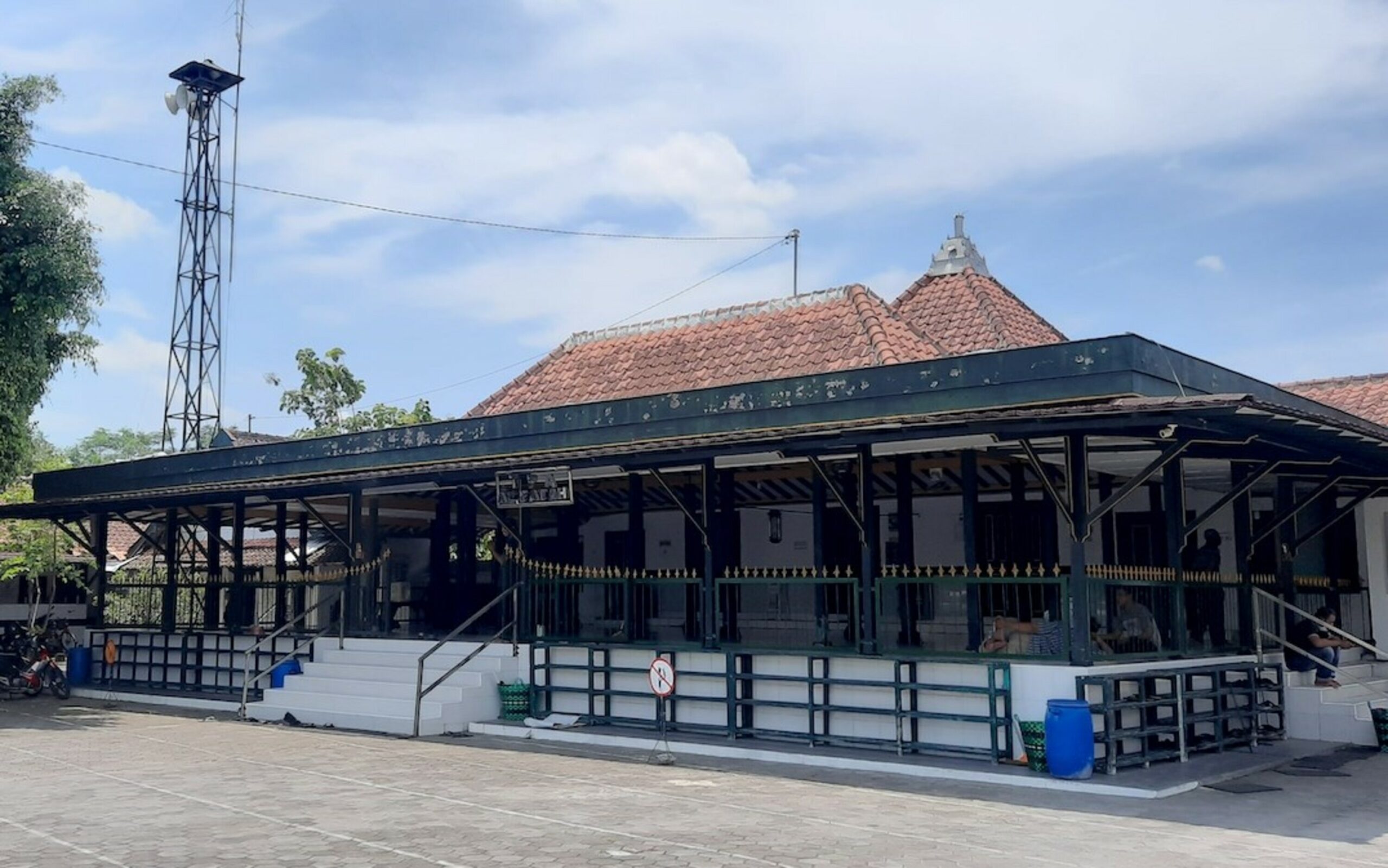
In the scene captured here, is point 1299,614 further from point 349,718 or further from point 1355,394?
point 349,718

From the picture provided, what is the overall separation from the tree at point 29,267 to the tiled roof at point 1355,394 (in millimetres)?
19349

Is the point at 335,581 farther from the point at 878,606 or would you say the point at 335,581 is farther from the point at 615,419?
the point at 878,606

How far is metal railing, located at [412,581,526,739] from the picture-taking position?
15.5m

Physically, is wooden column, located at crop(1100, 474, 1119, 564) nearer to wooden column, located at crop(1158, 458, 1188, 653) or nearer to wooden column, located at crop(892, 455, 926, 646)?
wooden column, located at crop(892, 455, 926, 646)

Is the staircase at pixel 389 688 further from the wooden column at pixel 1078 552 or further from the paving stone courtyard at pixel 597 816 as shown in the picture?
the wooden column at pixel 1078 552

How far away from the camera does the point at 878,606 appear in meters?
13.6

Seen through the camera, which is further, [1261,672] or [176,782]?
[1261,672]

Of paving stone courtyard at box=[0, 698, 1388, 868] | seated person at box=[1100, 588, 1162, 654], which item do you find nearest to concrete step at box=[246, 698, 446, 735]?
paving stone courtyard at box=[0, 698, 1388, 868]

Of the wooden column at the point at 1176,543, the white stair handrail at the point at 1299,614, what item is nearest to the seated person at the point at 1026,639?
the wooden column at the point at 1176,543

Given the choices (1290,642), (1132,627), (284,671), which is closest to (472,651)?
(284,671)

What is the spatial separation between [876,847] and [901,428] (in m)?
4.92

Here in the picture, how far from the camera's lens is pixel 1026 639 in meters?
12.6

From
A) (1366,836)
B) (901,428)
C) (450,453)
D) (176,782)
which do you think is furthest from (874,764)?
(450,453)

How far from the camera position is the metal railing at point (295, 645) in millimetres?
18453
